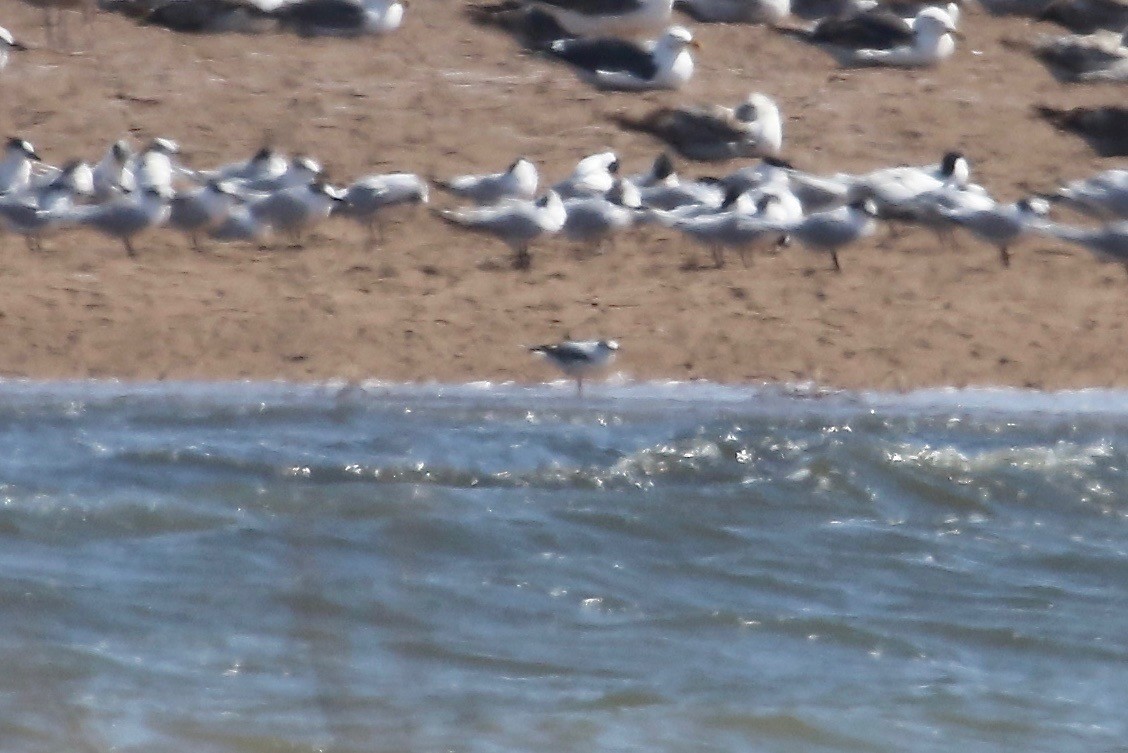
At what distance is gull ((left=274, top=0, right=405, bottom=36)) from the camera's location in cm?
1441

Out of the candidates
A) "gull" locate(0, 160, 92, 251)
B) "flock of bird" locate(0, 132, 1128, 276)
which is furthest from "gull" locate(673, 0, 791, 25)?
"gull" locate(0, 160, 92, 251)

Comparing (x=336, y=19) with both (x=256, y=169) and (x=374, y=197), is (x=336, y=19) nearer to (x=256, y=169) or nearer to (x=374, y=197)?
(x=256, y=169)

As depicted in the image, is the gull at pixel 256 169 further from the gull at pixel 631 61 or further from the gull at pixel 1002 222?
the gull at pixel 1002 222

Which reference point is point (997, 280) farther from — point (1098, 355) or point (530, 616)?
point (530, 616)

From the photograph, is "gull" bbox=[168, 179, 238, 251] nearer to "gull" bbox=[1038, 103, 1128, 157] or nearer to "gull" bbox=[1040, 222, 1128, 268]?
"gull" bbox=[1040, 222, 1128, 268]

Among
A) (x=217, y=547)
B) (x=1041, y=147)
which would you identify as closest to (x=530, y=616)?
(x=217, y=547)

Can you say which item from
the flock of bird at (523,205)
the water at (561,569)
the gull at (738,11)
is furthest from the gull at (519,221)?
the gull at (738,11)

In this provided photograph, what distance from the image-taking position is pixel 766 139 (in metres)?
13.0

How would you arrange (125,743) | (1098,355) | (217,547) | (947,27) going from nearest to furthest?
(125,743), (217,547), (1098,355), (947,27)

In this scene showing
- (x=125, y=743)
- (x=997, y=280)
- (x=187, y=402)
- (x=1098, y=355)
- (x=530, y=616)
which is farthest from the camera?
(x=997, y=280)

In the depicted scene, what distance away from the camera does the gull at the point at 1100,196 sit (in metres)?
12.4

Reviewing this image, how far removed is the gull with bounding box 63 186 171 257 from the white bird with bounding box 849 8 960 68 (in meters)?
4.87

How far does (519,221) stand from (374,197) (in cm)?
81

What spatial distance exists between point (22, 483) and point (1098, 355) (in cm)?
503
